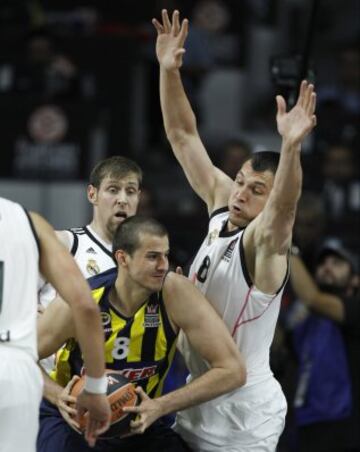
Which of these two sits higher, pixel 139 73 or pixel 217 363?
pixel 139 73

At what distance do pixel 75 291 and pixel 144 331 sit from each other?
983 mm

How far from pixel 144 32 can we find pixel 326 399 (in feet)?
19.5

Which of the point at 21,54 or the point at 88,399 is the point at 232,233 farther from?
the point at 21,54

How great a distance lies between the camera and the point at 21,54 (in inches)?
559

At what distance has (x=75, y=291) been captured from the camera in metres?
6.20

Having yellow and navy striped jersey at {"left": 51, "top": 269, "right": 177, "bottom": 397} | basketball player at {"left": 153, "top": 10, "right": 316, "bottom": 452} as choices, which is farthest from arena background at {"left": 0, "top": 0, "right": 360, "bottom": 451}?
yellow and navy striped jersey at {"left": 51, "top": 269, "right": 177, "bottom": 397}

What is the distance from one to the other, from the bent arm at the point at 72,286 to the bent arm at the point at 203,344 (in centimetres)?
83

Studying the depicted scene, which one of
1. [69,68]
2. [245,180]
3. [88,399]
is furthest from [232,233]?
[69,68]

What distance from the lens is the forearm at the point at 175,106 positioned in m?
8.15

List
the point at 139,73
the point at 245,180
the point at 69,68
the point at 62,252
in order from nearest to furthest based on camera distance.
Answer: the point at 62,252 < the point at 245,180 < the point at 69,68 < the point at 139,73

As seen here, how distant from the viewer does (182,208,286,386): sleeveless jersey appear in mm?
7359

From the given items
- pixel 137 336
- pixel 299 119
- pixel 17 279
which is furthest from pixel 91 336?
pixel 299 119

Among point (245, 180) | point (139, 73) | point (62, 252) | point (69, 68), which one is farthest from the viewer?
point (139, 73)

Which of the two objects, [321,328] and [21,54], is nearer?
[321,328]
